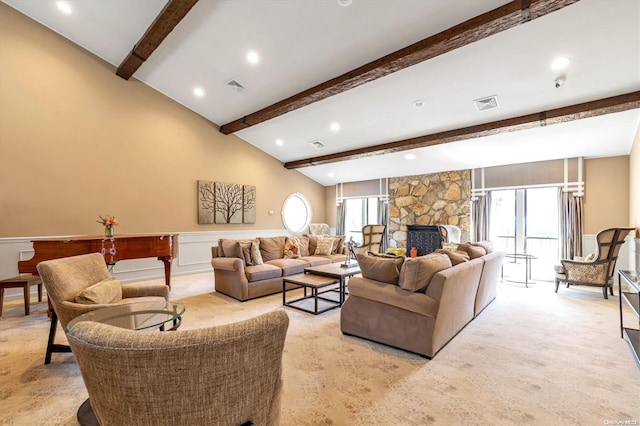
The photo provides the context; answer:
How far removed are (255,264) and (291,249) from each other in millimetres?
1002

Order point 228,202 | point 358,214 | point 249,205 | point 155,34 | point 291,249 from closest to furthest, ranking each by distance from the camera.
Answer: point 155,34 < point 291,249 < point 228,202 < point 249,205 < point 358,214

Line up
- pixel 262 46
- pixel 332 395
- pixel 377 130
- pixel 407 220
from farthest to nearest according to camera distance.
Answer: pixel 407 220 < pixel 377 130 < pixel 262 46 < pixel 332 395

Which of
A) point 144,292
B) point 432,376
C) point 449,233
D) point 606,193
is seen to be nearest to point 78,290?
point 144,292

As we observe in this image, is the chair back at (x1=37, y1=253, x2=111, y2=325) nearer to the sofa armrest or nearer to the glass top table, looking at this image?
the sofa armrest

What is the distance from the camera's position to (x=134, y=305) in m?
2.34

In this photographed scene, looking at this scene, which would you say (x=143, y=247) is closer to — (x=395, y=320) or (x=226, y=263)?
(x=226, y=263)

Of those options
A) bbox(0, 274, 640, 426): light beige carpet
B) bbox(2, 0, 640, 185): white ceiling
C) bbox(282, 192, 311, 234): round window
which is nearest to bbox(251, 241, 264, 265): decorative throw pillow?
bbox(0, 274, 640, 426): light beige carpet

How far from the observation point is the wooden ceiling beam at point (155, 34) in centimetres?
343

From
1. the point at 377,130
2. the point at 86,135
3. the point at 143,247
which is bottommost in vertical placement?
the point at 143,247

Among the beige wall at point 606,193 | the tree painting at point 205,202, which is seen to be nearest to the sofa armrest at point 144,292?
the tree painting at point 205,202

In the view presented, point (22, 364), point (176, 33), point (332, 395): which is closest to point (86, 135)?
point (176, 33)

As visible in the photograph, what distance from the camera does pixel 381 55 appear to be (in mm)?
3879

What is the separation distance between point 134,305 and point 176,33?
3.78 metres

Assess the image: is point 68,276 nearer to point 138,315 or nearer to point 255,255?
point 138,315
